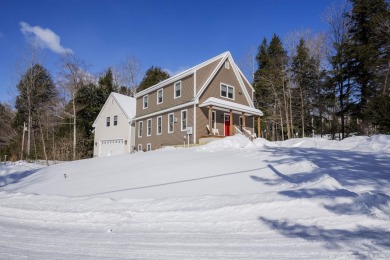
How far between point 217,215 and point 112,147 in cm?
2271

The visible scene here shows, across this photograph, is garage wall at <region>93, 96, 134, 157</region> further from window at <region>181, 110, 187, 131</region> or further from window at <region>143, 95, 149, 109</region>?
window at <region>181, 110, 187, 131</region>

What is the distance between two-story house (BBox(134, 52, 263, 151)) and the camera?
1792cm

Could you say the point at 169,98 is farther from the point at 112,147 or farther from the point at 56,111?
the point at 56,111

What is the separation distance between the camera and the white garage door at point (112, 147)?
2477 cm

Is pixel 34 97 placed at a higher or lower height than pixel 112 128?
higher

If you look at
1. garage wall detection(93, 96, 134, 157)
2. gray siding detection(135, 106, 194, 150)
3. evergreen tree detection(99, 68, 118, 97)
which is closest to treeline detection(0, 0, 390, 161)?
evergreen tree detection(99, 68, 118, 97)

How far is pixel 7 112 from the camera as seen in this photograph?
125 feet

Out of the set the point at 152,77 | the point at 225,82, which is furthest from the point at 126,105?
the point at 152,77

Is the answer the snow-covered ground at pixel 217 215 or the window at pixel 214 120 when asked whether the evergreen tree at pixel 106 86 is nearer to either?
the window at pixel 214 120

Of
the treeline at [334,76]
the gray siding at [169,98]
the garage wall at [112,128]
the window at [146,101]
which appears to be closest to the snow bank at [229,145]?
the gray siding at [169,98]

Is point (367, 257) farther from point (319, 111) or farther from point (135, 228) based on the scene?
point (319, 111)

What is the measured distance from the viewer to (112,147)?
83.5ft

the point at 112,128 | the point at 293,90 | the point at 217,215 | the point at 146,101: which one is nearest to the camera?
the point at 217,215

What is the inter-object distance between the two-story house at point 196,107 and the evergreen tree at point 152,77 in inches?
628
